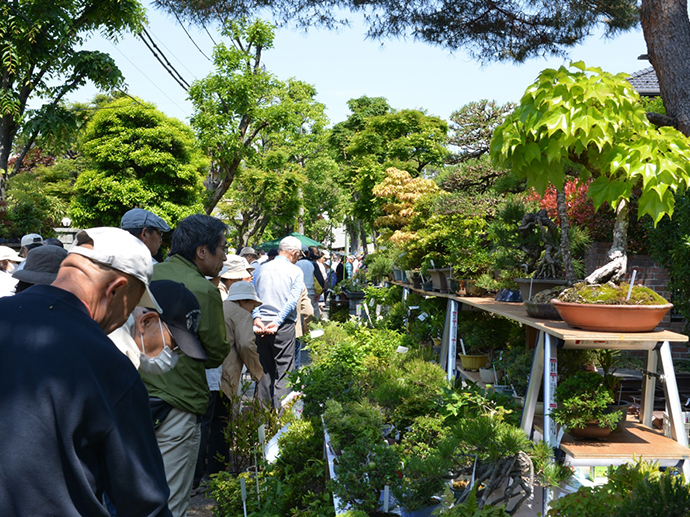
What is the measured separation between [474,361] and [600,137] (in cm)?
265

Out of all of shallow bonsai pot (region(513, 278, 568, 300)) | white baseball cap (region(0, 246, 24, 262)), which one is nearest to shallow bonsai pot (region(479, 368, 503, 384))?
shallow bonsai pot (region(513, 278, 568, 300))

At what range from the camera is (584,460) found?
9.53ft

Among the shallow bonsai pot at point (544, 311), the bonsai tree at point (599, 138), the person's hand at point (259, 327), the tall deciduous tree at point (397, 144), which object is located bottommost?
the person's hand at point (259, 327)

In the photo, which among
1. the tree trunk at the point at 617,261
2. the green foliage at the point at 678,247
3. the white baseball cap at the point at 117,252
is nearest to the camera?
the white baseball cap at the point at 117,252

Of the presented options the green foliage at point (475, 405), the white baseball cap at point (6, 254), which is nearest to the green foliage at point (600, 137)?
the green foliage at point (475, 405)

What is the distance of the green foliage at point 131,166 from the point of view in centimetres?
1966

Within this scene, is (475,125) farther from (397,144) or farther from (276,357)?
(397,144)

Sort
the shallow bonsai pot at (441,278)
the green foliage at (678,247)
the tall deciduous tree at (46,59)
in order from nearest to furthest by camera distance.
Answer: the green foliage at (678,247), the shallow bonsai pot at (441,278), the tall deciduous tree at (46,59)

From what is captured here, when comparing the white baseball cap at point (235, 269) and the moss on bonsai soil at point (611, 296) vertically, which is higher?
the moss on bonsai soil at point (611, 296)

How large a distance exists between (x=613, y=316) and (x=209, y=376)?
3178 millimetres

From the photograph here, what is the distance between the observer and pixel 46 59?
10.9 meters

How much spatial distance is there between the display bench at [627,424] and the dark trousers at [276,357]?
12.5 ft

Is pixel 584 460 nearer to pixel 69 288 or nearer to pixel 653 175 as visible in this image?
pixel 653 175

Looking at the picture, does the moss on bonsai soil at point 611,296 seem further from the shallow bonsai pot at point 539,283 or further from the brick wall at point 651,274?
the brick wall at point 651,274
